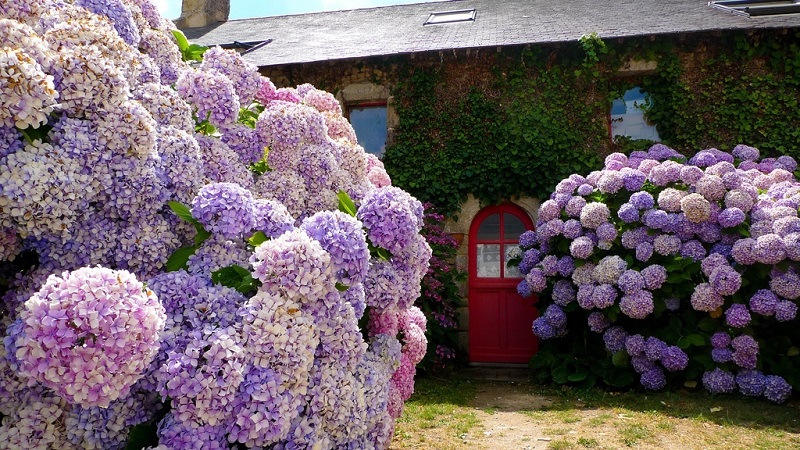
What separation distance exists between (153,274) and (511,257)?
6.63m

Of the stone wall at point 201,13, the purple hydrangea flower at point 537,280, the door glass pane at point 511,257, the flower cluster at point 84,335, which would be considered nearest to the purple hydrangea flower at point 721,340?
the purple hydrangea flower at point 537,280

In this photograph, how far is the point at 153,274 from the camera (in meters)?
1.98

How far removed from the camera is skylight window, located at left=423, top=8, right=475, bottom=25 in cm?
1004

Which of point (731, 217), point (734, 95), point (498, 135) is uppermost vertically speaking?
point (734, 95)

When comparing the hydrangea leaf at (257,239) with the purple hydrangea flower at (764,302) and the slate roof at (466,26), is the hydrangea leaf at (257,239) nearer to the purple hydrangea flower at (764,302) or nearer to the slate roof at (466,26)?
the purple hydrangea flower at (764,302)

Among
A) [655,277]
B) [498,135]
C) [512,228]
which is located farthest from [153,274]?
[512,228]

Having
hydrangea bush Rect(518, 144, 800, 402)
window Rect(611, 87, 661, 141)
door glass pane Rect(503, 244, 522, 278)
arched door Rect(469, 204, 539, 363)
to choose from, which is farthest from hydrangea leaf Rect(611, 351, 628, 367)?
window Rect(611, 87, 661, 141)

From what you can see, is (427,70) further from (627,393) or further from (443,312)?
(627,393)

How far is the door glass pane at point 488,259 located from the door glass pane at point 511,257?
12 centimetres

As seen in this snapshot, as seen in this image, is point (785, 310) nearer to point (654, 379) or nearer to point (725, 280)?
point (725, 280)

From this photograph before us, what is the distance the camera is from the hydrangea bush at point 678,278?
18.3 ft

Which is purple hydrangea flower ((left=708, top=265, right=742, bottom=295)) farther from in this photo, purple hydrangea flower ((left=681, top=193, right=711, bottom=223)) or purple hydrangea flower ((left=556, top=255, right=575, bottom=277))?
purple hydrangea flower ((left=556, top=255, right=575, bottom=277))

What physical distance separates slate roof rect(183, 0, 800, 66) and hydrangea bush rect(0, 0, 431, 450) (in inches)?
245

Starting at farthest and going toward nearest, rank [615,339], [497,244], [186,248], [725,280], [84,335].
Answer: [497,244]
[615,339]
[725,280]
[186,248]
[84,335]
